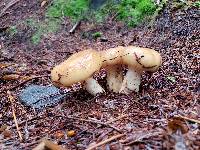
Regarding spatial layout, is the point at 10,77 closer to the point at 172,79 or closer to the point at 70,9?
the point at 172,79

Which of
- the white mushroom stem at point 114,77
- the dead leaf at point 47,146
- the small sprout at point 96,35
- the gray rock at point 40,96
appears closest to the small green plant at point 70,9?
the small sprout at point 96,35

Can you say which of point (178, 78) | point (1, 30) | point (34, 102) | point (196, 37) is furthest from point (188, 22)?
point (1, 30)

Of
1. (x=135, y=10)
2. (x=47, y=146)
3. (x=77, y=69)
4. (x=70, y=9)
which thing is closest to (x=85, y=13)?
(x=70, y=9)

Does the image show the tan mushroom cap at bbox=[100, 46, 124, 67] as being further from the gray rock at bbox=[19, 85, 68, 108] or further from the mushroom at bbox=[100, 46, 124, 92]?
the gray rock at bbox=[19, 85, 68, 108]

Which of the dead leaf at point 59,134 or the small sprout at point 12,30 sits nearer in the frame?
the dead leaf at point 59,134

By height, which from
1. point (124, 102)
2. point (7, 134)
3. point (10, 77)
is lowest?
point (10, 77)

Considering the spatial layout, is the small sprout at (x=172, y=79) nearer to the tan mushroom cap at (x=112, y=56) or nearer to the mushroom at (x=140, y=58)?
the mushroom at (x=140, y=58)

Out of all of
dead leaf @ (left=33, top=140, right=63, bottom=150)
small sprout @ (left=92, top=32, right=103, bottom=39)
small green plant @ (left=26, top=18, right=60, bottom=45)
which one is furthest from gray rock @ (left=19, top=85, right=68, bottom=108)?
small green plant @ (left=26, top=18, right=60, bottom=45)
